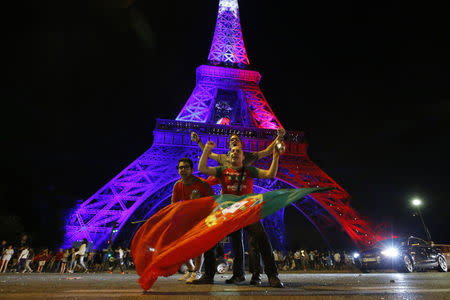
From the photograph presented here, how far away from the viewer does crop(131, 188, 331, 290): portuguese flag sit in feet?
8.13

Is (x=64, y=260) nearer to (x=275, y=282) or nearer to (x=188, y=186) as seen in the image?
(x=188, y=186)

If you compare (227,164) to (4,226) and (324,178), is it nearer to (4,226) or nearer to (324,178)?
(324,178)

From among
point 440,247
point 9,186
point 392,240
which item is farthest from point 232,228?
point 9,186

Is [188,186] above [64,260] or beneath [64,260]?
above

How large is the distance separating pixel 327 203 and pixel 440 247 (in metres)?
6.89

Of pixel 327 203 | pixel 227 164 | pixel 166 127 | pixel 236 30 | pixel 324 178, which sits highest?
pixel 236 30

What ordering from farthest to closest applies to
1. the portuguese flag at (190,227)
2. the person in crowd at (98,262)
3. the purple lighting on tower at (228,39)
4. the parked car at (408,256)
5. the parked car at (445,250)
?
the purple lighting on tower at (228,39) → the person in crowd at (98,262) → the parked car at (445,250) → the parked car at (408,256) → the portuguese flag at (190,227)

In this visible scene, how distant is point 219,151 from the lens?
62.6 ft

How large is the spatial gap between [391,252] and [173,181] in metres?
13.0

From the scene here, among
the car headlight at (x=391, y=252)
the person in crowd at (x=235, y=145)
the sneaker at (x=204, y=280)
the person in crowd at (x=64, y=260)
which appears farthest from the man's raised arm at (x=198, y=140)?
the person in crowd at (x=64, y=260)

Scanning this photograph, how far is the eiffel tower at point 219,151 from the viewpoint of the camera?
15.9 meters

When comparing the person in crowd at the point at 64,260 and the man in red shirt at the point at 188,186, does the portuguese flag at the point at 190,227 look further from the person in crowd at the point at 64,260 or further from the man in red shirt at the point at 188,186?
the person in crowd at the point at 64,260

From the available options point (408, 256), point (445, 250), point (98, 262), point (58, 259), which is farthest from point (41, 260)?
point (445, 250)

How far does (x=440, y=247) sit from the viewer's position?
34.8ft
